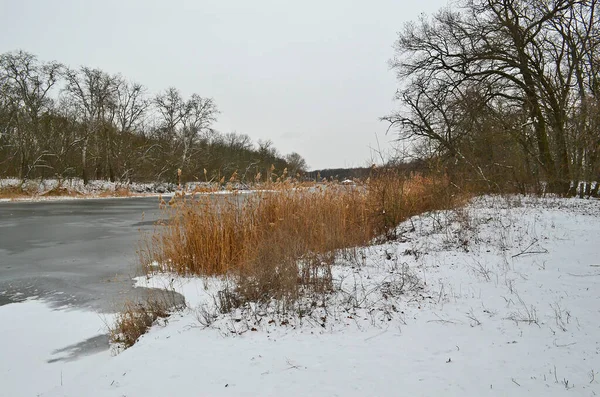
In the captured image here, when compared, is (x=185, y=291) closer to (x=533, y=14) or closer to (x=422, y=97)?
(x=533, y=14)

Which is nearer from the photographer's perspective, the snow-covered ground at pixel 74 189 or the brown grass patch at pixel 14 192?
the brown grass patch at pixel 14 192

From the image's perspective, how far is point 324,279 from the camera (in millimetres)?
4570

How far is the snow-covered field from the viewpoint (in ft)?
8.50

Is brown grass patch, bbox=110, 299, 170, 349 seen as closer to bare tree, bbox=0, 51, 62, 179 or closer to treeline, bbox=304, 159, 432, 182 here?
treeline, bbox=304, 159, 432, 182

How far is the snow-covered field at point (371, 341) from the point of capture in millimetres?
2592

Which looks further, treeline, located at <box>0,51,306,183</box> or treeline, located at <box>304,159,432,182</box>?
treeline, located at <box>0,51,306,183</box>

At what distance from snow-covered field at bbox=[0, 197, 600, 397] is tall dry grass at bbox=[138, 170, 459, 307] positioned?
45 cm

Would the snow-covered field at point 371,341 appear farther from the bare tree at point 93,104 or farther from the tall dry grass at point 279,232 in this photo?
the bare tree at point 93,104

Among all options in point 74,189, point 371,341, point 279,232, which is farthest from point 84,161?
point 371,341

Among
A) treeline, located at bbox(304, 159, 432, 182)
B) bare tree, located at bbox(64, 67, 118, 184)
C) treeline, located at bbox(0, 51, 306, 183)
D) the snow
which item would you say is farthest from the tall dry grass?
bare tree, located at bbox(64, 67, 118, 184)

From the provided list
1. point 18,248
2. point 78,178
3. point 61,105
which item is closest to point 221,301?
point 18,248

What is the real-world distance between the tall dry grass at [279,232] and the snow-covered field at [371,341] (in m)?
0.45

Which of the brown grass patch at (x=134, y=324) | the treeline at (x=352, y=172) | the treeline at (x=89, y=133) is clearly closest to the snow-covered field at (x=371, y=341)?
the brown grass patch at (x=134, y=324)

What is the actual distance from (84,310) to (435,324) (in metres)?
4.33
